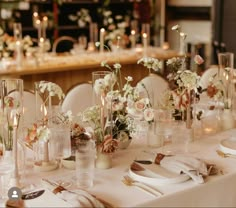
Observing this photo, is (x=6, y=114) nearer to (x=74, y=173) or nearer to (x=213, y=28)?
(x=74, y=173)

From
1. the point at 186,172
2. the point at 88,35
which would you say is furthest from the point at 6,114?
the point at 88,35

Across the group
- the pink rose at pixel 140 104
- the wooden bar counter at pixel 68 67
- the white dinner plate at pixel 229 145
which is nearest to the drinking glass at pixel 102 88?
the pink rose at pixel 140 104

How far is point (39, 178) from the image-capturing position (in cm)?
223

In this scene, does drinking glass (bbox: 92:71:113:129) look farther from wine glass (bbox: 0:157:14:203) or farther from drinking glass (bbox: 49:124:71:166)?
wine glass (bbox: 0:157:14:203)

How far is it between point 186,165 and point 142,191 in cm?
26

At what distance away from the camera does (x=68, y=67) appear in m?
4.94

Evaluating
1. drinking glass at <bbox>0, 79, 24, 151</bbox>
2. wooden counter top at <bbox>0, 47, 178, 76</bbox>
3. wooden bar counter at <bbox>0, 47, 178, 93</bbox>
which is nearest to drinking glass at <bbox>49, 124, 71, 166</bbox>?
drinking glass at <bbox>0, 79, 24, 151</bbox>

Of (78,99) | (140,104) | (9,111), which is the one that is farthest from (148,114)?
(78,99)

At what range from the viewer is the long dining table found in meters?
2.00

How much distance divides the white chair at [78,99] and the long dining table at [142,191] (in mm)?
1011

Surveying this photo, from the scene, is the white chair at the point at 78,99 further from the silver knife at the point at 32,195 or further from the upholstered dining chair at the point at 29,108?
the silver knife at the point at 32,195

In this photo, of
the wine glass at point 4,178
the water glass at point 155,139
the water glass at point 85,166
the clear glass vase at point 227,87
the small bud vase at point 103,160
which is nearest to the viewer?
the wine glass at point 4,178

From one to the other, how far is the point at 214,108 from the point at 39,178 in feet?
4.46

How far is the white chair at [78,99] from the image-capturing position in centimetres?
354
